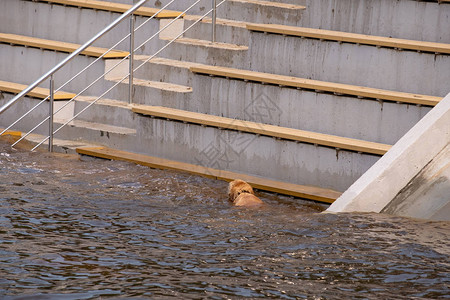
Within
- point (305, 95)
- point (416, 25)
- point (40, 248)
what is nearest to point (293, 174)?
point (305, 95)

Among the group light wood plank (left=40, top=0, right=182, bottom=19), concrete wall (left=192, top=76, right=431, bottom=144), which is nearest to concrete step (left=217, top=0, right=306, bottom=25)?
light wood plank (left=40, top=0, right=182, bottom=19)

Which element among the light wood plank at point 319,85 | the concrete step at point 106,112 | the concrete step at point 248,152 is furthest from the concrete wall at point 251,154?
the light wood plank at point 319,85

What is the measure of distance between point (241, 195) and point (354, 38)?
1911mm

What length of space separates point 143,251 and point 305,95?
2.69 m

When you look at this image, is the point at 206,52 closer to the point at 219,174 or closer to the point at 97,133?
the point at 97,133

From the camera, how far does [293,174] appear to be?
6.58m

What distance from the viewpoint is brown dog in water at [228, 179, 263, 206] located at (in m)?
5.66

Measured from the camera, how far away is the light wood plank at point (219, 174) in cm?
621

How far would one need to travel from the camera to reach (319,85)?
264 inches

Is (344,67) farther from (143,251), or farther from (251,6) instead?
(143,251)

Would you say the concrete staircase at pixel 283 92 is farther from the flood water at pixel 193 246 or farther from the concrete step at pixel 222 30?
the flood water at pixel 193 246

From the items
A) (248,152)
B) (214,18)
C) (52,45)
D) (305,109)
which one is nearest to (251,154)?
(248,152)

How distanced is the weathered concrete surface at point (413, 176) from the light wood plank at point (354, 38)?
0.87 meters

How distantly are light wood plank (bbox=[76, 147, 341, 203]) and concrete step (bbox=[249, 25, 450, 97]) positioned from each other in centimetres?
107
